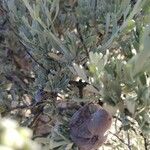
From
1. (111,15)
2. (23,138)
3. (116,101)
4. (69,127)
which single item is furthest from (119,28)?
(23,138)

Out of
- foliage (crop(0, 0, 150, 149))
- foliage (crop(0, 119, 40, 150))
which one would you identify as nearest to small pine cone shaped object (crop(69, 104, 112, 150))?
foliage (crop(0, 0, 150, 149))

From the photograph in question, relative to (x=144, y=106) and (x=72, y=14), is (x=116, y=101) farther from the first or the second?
(x=72, y=14)

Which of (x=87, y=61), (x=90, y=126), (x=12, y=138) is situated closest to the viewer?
(x=12, y=138)

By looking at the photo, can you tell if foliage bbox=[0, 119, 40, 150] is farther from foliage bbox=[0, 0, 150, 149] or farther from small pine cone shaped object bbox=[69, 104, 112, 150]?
small pine cone shaped object bbox=[69, 104, 112, 150]

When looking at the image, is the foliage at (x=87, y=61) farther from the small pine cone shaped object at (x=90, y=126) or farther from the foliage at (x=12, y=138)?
the foliage at (x=12, y=138)

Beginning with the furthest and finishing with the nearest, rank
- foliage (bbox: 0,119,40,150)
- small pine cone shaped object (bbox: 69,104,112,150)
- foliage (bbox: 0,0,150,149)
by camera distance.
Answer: small pine cone shaped object (bbox: 69,104,112,150)
foliage (bbox: 0,0,150,149)
foliage (bbox: 0,119,40,150)

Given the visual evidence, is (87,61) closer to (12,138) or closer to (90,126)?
(90,126)

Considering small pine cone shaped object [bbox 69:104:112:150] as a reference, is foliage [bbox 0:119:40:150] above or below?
below

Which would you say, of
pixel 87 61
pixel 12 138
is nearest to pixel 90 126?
pixel 87 61
